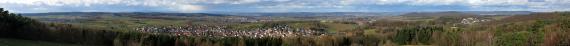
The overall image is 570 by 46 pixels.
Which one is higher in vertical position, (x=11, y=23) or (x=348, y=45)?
(x=11, y=23)

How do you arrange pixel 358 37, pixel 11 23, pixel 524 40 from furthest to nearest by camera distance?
pixel 358 37
pixel 11 23
pixel 524 40

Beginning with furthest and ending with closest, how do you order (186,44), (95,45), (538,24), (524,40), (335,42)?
1. (335,42)
2. (186,44)
3. (95,45)
4. (538,24)
5. (524,40)

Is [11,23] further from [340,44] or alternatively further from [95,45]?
[340,44]

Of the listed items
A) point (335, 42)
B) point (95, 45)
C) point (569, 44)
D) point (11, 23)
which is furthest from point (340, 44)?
point (569, 44)

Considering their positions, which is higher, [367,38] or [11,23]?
[11,23]

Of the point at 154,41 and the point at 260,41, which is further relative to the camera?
the point at 260,41

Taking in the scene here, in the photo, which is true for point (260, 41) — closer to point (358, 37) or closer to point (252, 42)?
point (252, 42)

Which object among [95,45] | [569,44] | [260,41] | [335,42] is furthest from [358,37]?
→ [569,44]

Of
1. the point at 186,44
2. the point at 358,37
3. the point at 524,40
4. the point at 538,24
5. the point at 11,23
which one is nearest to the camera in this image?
the point at 524,40

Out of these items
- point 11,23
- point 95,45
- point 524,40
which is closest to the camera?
point 524,40
